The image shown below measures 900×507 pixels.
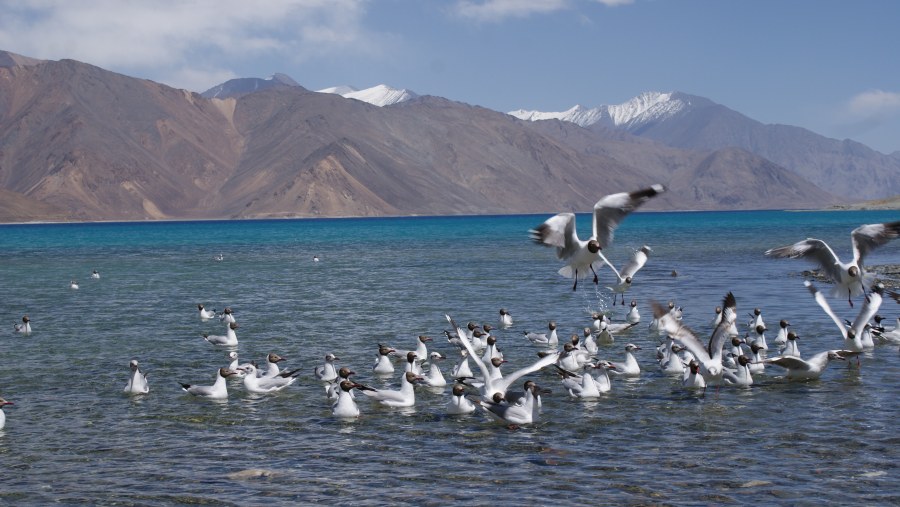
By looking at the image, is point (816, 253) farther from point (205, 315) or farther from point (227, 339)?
point (205, 315)

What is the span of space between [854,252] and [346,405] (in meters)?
12.1

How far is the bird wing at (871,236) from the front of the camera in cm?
2228

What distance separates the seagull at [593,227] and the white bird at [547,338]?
414 centimetres

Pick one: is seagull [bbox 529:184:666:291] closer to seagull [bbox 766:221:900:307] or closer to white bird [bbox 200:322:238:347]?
seagull [bbox 766:221:900:307]

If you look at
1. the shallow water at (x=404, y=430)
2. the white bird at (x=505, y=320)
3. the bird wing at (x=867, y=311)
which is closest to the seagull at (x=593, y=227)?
the shallow water at (x=404, y=430)

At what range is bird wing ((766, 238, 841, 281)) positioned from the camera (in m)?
22.4

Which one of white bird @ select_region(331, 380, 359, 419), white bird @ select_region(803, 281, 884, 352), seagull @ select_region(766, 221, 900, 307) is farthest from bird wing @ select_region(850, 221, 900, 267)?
white bird @ select_region(331, 380, 359, 419)

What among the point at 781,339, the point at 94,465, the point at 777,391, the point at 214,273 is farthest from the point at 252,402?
the point at 214,273

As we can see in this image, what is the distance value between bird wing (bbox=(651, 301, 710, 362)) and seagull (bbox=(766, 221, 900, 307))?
9.47 feet

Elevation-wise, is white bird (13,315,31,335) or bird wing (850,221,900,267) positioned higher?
bird wing (850,221,900,267)

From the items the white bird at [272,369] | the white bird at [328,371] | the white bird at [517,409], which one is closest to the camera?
the white bird at [517,409]

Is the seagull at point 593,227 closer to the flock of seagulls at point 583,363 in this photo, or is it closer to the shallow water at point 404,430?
the flock of seagulls at point 583,363

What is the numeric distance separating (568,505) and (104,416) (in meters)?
10.1

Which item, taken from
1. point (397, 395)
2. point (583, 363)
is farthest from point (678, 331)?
point (397, 395)
